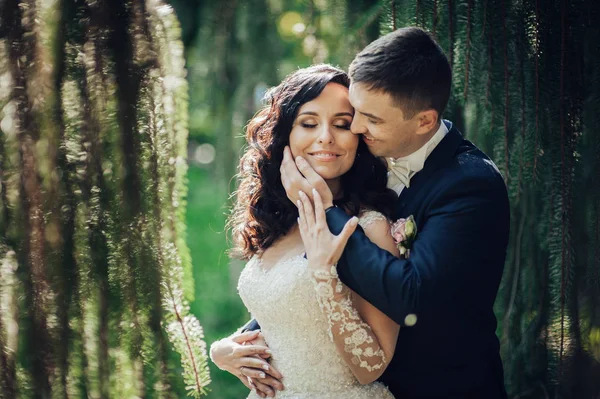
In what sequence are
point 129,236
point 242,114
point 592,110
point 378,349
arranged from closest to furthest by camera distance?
point 129,236
point 378,349
point 592,110
point 242,114

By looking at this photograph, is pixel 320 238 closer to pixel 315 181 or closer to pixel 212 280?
pixel 315 181

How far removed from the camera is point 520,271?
2.22 meters

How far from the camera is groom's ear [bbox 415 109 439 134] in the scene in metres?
1.90

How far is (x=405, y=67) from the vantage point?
6.13 feet

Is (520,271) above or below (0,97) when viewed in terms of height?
below

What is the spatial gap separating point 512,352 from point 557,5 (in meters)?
1.14

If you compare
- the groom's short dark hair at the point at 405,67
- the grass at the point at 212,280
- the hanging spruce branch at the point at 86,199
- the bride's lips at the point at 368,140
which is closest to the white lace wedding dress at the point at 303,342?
the bride's lips at the point at 368,140

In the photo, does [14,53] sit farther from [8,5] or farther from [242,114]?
[242,114]

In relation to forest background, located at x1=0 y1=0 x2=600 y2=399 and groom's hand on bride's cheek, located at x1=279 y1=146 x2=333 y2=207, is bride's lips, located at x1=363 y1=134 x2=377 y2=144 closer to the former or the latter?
groom's hand on bride's cheek, located at x1=279 y1=146 x2=333 y2=207

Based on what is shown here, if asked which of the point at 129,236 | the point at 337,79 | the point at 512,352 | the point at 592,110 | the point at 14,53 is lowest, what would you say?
the point at 512,352

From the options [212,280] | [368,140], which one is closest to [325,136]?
[368,140]

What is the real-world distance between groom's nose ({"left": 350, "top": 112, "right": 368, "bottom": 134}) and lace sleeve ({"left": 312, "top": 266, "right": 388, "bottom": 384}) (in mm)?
425

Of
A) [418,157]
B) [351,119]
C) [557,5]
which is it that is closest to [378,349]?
[418,157]

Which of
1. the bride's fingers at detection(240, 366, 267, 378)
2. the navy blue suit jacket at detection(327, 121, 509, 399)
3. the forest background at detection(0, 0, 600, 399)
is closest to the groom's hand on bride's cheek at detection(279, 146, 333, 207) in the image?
the navy blue suit jacket at detection(327, 121, 509, 399)
